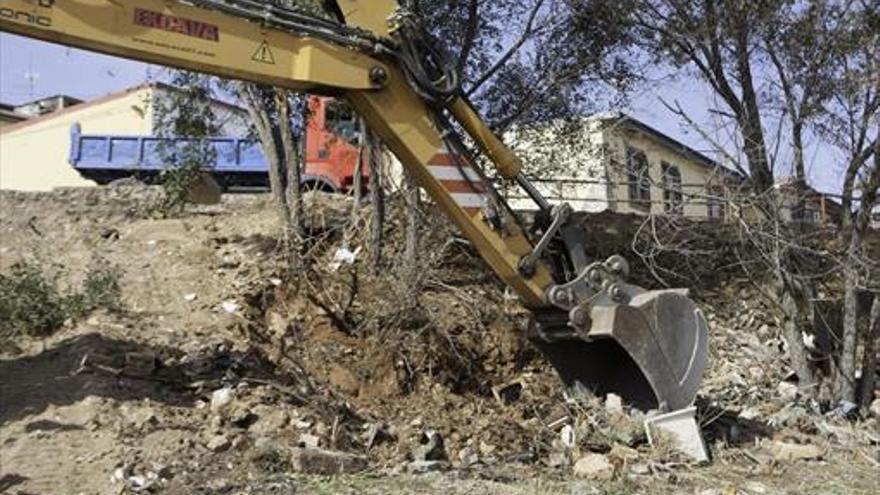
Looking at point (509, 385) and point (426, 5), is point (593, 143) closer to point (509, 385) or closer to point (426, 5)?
point (426, 5)

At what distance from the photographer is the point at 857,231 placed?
1051 centimetres

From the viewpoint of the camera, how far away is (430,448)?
8.20m

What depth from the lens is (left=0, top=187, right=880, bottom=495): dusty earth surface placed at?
7.38m

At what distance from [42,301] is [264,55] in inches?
139

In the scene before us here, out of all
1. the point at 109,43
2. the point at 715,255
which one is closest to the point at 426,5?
the point at 715,255

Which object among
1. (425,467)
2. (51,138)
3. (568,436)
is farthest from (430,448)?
(51,138)

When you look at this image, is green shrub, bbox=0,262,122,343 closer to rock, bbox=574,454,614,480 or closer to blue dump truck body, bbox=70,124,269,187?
A: rock, bbox=574,454,614,480

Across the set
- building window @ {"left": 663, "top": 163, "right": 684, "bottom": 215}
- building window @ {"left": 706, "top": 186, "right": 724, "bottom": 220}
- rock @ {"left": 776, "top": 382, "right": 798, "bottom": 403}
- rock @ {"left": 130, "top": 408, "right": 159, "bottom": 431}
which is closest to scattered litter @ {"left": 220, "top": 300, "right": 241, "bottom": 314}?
rock @ {"left": 130, "top": 408, "right": 159, "bottom": 431}

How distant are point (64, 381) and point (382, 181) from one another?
15.2ft

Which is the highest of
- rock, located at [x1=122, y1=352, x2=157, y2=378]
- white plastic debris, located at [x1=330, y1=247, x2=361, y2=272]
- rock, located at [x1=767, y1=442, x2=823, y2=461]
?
white plastic debris, located at [x1=330, y1=247, x2=361, y2=272]

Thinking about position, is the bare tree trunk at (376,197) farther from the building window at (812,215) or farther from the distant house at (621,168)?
the building window at (812,215)

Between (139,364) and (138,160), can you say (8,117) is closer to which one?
(138,160)

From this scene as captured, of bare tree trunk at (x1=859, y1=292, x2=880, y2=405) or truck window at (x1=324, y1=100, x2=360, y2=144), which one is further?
truck window at (x1=324, y1=100, x2=360, y2=144)

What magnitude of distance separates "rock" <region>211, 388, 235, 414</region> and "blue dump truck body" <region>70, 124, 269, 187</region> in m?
11.1
